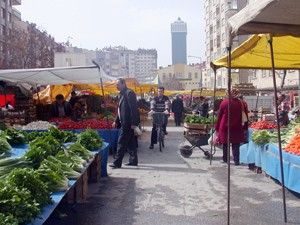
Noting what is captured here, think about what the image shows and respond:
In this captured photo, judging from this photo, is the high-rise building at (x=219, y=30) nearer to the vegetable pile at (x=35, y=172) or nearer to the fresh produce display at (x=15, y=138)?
the fresh produce display at (x=15, y=138)

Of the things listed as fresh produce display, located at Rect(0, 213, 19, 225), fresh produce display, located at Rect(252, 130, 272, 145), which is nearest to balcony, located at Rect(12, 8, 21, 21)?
fresh produce display, located at Rect(252, 130, 272, 145)

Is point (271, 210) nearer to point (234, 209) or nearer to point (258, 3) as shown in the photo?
point (234, 209)

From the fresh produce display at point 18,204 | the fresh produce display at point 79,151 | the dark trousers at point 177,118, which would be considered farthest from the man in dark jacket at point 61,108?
the fresh produce display at point 18,204

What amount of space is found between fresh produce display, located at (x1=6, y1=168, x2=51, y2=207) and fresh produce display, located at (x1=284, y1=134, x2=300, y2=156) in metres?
4.64

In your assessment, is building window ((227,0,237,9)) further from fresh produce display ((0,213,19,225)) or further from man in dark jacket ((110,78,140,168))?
fresh produce display ((0,213,19,225))

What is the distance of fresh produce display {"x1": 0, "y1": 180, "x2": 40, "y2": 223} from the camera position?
383cm

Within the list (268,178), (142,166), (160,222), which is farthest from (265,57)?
(160,222)

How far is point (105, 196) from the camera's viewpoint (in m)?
8.07

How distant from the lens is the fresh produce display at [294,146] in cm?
782

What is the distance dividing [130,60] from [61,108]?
150m

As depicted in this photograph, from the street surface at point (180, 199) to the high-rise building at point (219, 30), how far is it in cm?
4969

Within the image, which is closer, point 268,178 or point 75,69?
point 268,178

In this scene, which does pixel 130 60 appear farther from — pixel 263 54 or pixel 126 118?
pixel 263 54

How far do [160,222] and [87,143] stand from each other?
278 cm
